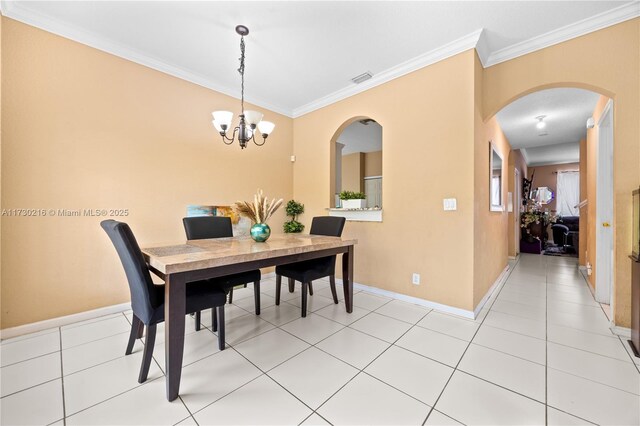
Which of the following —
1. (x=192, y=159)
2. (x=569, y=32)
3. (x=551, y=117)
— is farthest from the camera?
(x=551, y=117)

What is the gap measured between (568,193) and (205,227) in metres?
10.9

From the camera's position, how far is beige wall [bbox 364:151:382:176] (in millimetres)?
6966

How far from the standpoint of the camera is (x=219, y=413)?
1.36 metres

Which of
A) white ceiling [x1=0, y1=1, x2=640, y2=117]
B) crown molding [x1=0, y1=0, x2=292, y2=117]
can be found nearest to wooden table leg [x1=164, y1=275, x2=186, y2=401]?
white ceiling [x1=0, y1=1, x2=640, y2=117]

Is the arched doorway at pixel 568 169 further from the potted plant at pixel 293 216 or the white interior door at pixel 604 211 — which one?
the potted plant at pixel 293 216

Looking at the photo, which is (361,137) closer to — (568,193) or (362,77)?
(362,77)

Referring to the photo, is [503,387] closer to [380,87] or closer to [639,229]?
[639,229]

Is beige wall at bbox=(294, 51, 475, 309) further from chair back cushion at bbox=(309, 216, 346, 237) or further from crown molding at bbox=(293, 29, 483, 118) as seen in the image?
chair back cushion at bbox=(309, 216, 346, 237)

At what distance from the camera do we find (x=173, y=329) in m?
1.44

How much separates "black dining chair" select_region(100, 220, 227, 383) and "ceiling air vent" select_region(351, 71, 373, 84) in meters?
2.95

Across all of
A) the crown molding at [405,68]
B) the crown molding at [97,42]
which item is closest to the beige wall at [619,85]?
the crown molding at [405,68]

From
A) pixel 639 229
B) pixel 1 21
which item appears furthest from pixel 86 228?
pixel 639 229

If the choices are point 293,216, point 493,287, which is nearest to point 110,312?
point 293,216

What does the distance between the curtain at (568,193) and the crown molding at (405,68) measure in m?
8.78
